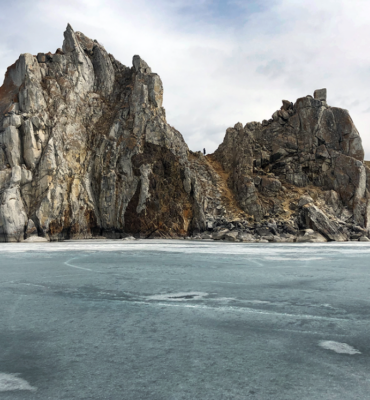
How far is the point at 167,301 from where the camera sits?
380 inches

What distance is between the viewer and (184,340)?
651cm

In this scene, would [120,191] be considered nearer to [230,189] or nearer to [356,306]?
[230,189]

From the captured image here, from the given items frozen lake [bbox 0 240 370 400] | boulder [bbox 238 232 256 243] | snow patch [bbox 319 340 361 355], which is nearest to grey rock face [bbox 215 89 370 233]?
boulder [bbox 238 232 256 243]

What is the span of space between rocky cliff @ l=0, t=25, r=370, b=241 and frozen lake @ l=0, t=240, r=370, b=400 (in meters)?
33.0

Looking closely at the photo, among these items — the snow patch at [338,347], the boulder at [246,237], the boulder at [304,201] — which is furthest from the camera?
the boulder at [304,201]

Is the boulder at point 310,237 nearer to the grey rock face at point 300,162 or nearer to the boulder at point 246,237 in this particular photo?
the boulder at point 246,237

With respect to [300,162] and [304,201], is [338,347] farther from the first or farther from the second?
[300,162]

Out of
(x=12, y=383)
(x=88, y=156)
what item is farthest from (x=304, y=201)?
(x=12, y=383)

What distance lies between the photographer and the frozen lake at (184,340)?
4.64m

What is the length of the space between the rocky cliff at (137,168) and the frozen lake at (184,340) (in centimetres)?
3303

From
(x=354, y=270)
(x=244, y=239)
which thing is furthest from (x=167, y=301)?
(x=244, y=239)

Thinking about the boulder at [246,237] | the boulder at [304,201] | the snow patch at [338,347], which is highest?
the boulder at [304,201]

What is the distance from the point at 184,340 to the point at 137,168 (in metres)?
42.3

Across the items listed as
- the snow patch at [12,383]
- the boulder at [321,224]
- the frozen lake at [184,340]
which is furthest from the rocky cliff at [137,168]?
the snow patch at [12,383]
